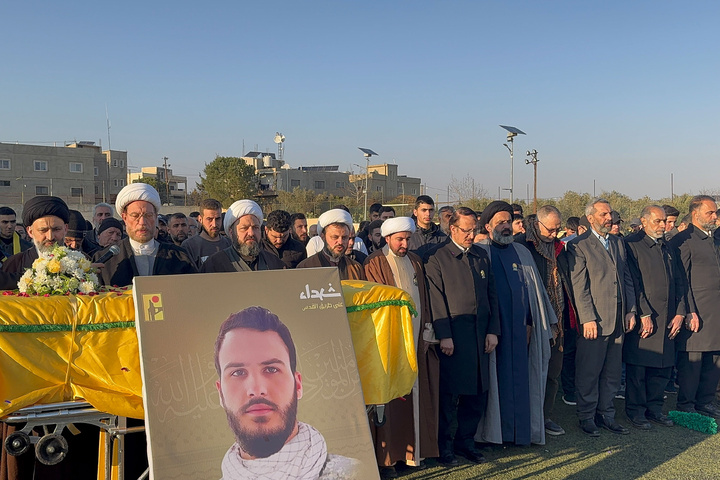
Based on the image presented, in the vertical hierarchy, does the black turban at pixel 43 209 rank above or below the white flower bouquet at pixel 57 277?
above

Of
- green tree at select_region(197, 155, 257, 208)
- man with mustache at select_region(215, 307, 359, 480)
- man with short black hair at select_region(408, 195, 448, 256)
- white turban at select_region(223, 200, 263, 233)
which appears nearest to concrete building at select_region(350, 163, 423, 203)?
green tree at select_region(197, 155, 257, 208)

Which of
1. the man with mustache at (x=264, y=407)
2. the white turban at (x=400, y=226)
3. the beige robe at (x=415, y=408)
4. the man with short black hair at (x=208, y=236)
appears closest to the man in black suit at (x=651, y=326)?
the beige robe at (x=415, y=408)

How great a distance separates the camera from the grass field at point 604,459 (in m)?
4.87

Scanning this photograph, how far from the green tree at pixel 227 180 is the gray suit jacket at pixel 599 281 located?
36996mm

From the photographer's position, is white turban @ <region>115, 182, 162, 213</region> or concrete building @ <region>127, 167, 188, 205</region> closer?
white turban @ <region>115, 182, 162, 213</region>

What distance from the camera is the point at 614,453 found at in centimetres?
537

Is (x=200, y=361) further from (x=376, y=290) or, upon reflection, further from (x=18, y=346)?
(x=376, y=290)

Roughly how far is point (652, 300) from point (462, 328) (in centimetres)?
255

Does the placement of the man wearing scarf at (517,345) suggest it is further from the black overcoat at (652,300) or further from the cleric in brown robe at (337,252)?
the cleric in brown robe at (337,252)

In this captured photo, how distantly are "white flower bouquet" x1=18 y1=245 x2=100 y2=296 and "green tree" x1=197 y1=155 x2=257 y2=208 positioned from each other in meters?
38.7

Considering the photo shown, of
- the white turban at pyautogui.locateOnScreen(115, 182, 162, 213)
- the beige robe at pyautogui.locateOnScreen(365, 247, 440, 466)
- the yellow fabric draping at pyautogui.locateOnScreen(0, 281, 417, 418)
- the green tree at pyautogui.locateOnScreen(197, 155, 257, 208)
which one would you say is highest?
the green tree at pyautogui.locateOnScreen(197, 155, 257, 208)

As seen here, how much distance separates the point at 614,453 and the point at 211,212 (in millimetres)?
5175

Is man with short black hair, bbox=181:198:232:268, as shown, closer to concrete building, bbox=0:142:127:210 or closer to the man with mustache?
the man with mustache

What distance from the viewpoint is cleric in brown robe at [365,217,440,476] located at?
488 centimetres
